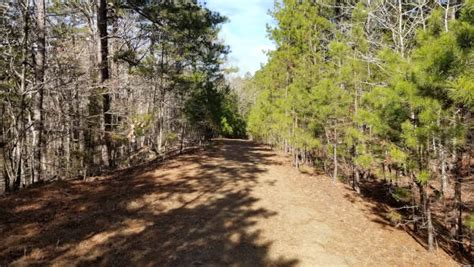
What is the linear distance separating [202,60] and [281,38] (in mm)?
8433

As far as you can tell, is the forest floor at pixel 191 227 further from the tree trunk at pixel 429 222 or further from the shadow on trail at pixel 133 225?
the tree trunk at pixel 429 222

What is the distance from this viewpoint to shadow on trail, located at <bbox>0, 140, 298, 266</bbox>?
5387mm

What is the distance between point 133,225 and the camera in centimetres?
659

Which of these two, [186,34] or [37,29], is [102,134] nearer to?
[37,29]

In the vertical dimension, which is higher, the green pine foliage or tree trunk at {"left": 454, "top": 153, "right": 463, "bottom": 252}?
the green pine foliage

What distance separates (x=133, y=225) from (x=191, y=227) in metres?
1.18

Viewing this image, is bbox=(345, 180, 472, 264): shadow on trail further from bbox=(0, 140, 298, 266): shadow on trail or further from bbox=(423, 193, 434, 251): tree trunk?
bbox=(0, 140, 298, 266): shadow on trail

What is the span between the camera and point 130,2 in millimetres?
11633

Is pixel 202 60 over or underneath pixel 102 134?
over

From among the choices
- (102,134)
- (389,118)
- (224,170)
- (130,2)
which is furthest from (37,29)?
(389,118)

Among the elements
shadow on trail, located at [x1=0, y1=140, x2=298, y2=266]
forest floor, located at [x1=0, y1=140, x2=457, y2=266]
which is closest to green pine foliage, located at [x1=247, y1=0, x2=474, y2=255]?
forest floor, located at [x1=0, y1=140, x2=457, y2=266]

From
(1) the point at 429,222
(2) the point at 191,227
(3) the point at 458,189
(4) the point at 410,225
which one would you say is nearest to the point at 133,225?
(2) the point at 191,227

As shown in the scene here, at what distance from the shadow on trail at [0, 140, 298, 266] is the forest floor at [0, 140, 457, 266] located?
0.06ft

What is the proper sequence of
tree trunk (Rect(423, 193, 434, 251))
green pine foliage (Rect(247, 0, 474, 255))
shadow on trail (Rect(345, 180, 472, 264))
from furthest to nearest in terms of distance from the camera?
shadow on trail (Rect(345, 180, 472, 264)) → tree trunk (Rect(423, 193, 434, 251)) → green pine foliage (Rect(247, 0, 474, 255))
